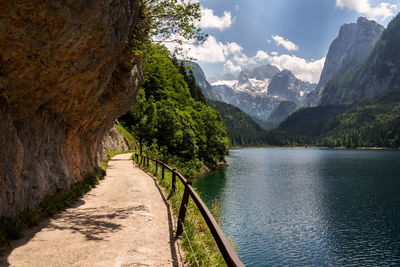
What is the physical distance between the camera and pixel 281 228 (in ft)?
88.0

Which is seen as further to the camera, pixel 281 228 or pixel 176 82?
pixel 176 82

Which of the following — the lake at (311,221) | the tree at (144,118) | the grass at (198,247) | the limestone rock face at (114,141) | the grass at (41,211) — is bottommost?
the lake at (311,221)

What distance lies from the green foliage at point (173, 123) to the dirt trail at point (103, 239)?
67.2 feet

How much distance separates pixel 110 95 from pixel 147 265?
41.6ft

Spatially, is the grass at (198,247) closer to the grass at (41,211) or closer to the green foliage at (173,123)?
the grass at (41,211)

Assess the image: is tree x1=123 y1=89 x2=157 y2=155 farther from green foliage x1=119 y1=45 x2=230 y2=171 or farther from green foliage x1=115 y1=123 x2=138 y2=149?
green foliage x1=115 y1=123 x2=138 y2=149

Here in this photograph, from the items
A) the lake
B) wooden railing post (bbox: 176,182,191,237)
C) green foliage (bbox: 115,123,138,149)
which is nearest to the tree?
the lake

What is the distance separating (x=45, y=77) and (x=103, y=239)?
530 cm

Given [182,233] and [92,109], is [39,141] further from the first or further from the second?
[182,233]

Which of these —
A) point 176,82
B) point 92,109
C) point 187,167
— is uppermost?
point 176,82

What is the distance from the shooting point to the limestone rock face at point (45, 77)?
745 cm

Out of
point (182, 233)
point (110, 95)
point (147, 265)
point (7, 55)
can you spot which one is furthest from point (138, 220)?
point (110, 95)

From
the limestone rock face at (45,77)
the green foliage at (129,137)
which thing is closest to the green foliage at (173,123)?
the green foliage at (129,137)

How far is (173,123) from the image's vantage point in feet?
163
